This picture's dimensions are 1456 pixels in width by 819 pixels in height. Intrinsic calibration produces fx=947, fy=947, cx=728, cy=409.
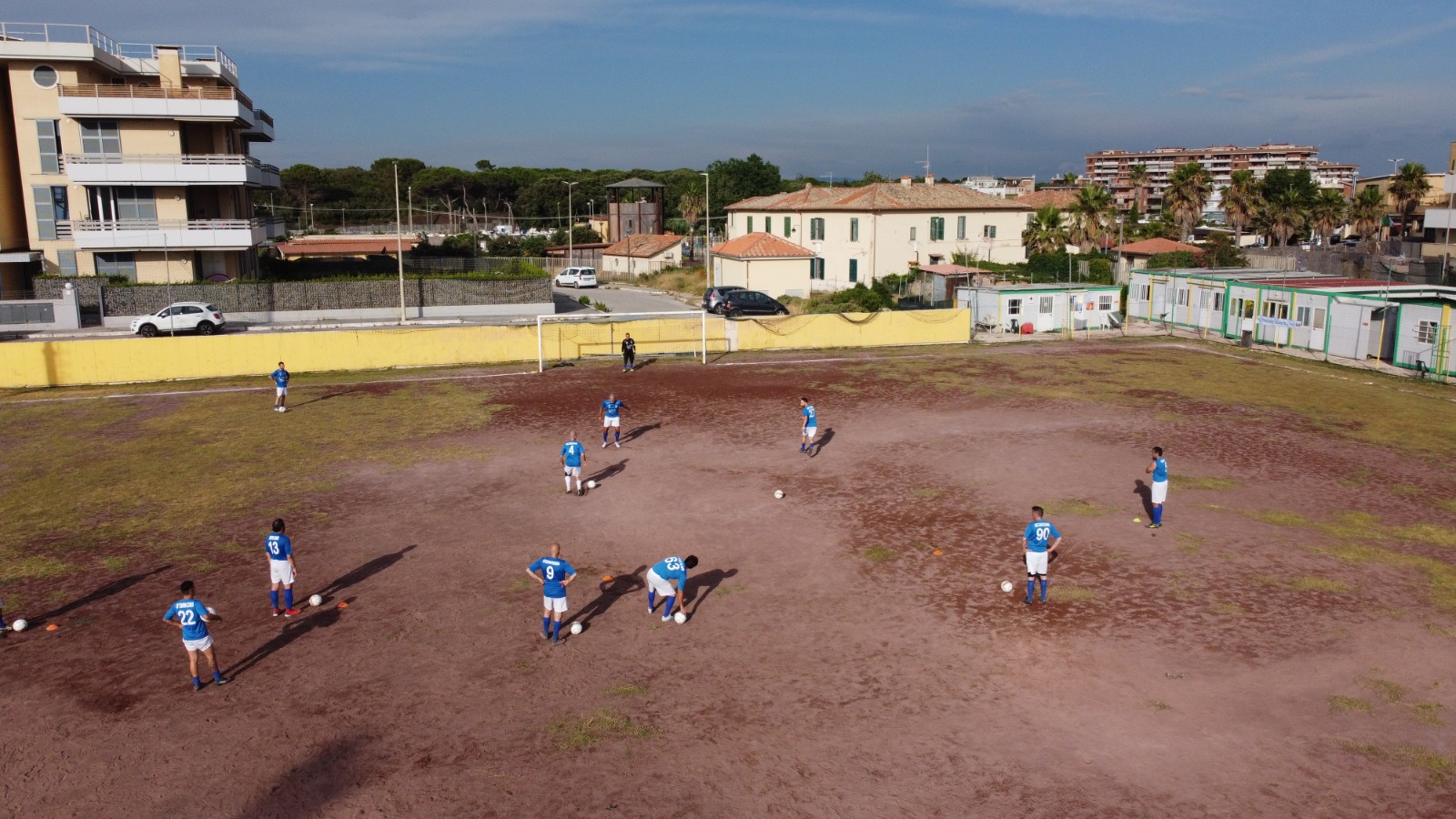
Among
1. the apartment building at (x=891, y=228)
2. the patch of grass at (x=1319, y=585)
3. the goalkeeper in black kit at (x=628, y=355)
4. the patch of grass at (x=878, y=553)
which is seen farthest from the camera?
the apartment building at (x=891, y=228)

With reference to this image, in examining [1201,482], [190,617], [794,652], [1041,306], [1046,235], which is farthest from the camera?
[1046,235]

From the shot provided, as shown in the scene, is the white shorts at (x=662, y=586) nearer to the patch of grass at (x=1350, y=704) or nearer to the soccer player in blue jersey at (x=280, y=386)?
the patch of grass at (x=1350, y=704)

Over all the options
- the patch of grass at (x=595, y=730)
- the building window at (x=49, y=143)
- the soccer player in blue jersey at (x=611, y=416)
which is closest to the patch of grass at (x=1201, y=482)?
the soccer player in blue jersey at (x=611, y=416)

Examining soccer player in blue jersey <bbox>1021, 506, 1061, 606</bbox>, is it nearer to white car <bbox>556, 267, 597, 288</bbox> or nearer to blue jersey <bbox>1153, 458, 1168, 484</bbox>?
blue jersey <bbox>1153, 458, 1168, 484</bbox>

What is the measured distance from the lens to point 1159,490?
18188 millimetres

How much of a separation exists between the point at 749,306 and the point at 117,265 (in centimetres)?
3300

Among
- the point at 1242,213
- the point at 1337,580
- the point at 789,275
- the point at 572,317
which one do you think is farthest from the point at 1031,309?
the point at 1242,213

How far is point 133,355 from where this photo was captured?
3422 centimetres

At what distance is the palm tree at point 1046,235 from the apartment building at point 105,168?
→ 158 ft

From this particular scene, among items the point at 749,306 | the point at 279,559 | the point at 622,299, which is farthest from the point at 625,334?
the point at 622,299

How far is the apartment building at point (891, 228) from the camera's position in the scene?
61.0 m

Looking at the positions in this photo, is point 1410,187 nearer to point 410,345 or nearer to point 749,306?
point 749,306

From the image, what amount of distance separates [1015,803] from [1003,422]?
18126 mm

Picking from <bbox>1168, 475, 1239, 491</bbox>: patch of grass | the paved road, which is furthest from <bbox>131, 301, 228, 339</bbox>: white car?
<bbox>1168, 475, 1239, 491</bbox>: patch of grass
